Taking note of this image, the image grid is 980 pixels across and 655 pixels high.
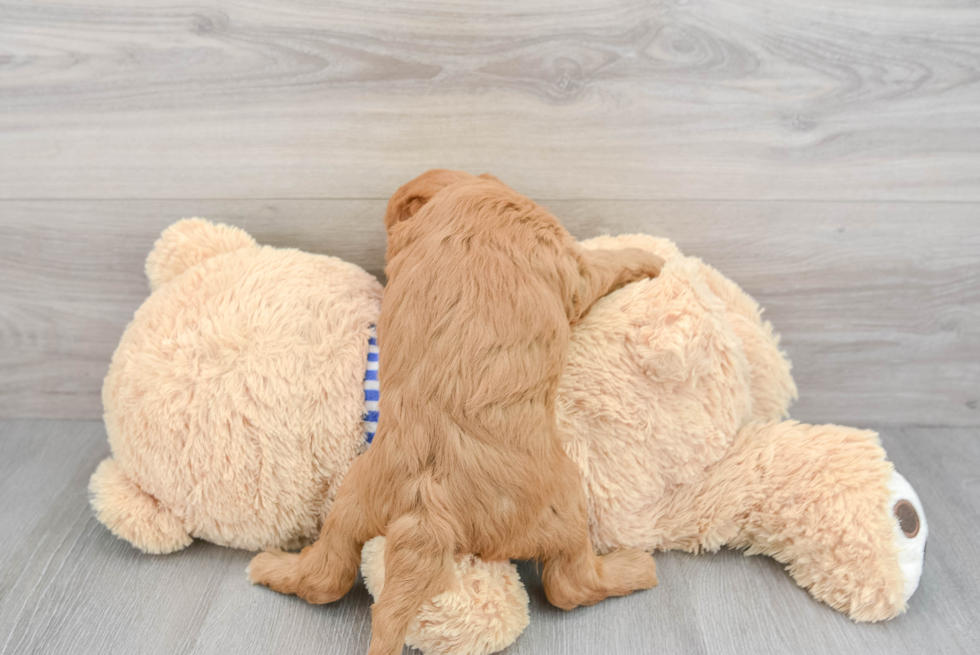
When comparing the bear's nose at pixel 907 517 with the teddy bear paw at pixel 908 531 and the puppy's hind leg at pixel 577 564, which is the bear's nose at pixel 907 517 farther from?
the puppy's hind leg at pixel 577 564

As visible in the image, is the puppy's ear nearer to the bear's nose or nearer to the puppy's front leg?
the puppy's front leg

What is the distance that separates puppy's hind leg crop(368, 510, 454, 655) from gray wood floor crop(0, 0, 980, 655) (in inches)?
8.0

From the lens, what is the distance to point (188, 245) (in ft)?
2.82

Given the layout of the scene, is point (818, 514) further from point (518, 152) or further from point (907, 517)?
point (518, 152)

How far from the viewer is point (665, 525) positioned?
78 centimetres

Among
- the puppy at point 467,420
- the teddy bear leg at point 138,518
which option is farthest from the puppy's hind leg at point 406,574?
the teddy bear leg at point 138,518

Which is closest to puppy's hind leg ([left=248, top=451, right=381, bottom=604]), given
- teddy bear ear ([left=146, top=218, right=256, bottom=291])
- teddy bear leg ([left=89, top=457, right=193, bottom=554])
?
teddy bear leg ([left=89, top=457, right=193, bottom=554])

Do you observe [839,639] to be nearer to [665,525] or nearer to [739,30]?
[665,525]

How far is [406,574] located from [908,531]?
53cm

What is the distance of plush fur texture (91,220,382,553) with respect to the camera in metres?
0.74

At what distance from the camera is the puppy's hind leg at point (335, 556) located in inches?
26.0

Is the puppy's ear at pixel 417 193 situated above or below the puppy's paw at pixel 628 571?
above

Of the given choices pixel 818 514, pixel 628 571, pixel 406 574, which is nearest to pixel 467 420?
pixel 406 574

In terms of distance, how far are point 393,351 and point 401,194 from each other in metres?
0.22
